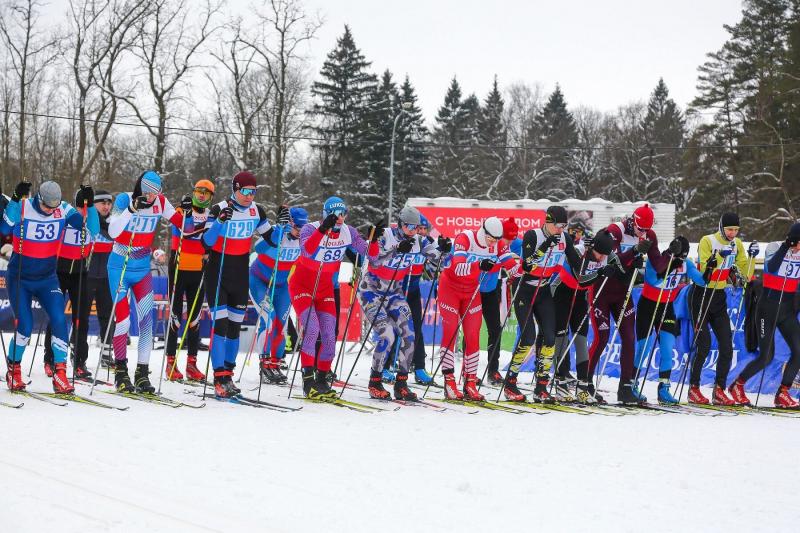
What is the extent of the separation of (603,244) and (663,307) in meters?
1.33

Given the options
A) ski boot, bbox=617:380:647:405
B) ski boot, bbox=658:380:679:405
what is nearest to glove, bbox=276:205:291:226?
ski boot, bbox=617:380:647:405

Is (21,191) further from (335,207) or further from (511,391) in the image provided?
(511,391)

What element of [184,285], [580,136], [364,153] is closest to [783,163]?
[364,153]

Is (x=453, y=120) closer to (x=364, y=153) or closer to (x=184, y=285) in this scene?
(x=364, y=153)

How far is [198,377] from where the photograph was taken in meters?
9.02

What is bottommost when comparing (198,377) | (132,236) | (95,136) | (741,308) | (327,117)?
(198,377)

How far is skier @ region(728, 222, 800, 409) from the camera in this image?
9.27 metres

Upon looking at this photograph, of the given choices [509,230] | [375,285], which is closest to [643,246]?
[509,230]

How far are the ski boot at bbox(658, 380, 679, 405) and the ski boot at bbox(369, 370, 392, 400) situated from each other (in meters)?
3.14

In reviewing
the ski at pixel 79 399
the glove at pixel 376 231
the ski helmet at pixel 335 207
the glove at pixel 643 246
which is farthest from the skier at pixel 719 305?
the ski at pixel 79 399

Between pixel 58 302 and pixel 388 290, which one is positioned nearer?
pixel 58 302

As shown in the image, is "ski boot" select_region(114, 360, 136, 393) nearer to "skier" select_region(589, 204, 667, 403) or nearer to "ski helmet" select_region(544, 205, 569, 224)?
"ski helmet" select_region(544, 205, 569, 224)

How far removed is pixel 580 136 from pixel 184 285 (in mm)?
50576

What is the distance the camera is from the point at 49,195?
7.21m
